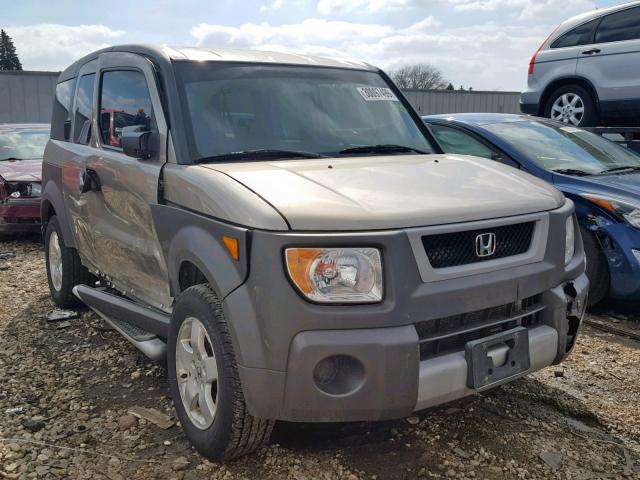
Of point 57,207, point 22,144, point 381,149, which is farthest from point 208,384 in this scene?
point 22,144

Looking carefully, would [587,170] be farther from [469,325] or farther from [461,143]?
[469,325]

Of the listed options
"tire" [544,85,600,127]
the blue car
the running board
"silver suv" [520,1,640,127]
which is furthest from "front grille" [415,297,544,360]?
"tire" [544,85,600,127]

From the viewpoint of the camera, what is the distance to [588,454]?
2.86 meters

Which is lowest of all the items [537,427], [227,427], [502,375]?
[537,427]

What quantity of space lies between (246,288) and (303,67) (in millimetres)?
1818

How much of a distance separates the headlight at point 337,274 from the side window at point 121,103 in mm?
1463

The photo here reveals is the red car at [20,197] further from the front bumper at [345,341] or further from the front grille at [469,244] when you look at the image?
the front grille at [469,244]

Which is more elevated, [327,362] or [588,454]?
[327,362]

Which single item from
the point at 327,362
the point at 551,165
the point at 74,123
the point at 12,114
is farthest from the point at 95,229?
the point at 12,114

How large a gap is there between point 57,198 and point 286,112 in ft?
7.62

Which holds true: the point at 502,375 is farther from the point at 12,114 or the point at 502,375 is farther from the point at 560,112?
the point at 12,114

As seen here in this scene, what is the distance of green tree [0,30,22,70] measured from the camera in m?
58.8

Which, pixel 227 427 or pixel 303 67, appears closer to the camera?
pixel 227 427

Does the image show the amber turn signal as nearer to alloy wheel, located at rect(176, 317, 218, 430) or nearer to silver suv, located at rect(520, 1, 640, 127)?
alloy wheel, located at rect(176, 317, 218, 430)
